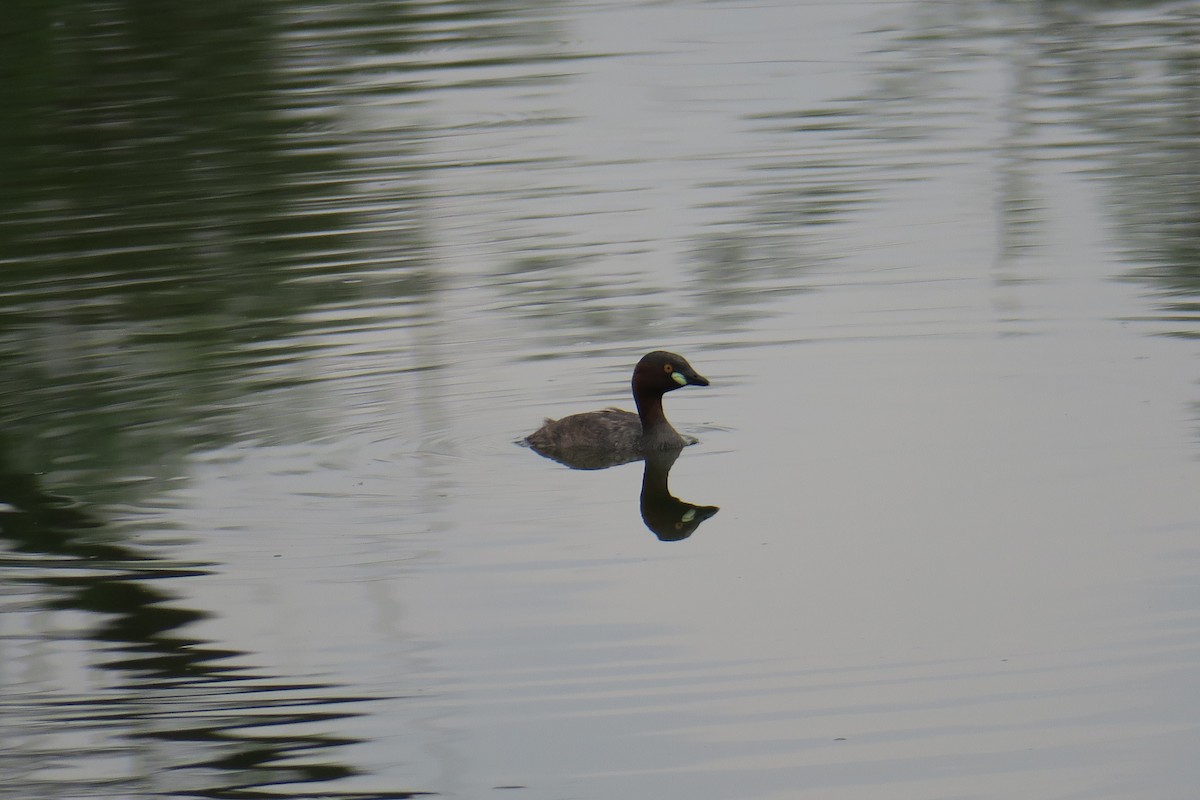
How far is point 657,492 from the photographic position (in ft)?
29.5

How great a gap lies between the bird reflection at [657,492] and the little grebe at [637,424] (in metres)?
0.04

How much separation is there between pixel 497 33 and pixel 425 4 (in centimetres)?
336

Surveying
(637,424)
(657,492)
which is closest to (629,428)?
(637,424)

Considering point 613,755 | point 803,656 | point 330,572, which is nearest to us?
point 613,755

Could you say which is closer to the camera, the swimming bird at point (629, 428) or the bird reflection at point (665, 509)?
the bird reflection at point (665, 509)

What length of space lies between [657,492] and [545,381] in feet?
6.24

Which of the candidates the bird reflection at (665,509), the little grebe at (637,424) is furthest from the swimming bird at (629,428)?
the bird reflection at (665,509)

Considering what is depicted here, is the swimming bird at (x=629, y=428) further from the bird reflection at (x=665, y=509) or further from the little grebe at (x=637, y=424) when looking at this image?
the bird reflection at (x=665, y=509)

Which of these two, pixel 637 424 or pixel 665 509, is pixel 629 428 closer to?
pixel 637 424

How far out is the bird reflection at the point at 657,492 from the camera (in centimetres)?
832

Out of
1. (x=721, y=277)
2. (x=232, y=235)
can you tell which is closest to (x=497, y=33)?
(x=232, y=235)

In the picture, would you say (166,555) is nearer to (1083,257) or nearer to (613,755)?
(613,755)

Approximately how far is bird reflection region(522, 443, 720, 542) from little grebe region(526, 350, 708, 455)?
0.12 ft

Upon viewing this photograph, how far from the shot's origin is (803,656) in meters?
6.76
